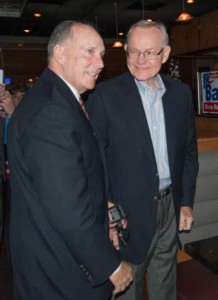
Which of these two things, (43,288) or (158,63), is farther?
(158,63)

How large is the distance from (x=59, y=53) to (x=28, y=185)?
0.50 m

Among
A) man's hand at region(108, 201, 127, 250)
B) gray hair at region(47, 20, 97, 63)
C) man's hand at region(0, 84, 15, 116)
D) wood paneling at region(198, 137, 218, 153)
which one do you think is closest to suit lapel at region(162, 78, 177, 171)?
man's hand at region(108, 201, 127, 250)

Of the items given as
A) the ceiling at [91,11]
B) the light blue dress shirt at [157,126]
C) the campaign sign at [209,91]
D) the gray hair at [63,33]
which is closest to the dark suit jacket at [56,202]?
the gray hair at [63,33]

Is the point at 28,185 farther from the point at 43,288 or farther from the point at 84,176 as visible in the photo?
the point at 43,288

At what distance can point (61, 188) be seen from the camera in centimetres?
103

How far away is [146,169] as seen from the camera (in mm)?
1541

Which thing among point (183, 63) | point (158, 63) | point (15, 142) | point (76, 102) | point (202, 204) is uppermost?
point (183, 63)

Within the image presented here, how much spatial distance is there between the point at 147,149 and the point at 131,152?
0.26ft

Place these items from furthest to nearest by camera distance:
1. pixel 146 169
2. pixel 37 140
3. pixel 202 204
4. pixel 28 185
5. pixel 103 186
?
pixel 202 204 < pixel 146 169 < pixel 103 186 < pixel 28 185 < pixel 37 140

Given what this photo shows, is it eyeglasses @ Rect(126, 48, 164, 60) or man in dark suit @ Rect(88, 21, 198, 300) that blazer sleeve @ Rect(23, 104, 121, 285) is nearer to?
man in dark suit @ Rect(88, 21, 198, 300)

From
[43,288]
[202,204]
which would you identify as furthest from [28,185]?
[202,204]

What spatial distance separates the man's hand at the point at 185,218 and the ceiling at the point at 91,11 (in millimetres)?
5464

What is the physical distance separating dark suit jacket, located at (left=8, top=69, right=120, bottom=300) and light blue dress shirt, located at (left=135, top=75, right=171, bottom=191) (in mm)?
497

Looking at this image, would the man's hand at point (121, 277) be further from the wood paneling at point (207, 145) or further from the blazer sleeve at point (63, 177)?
the wood paneling at point (207, 145)
